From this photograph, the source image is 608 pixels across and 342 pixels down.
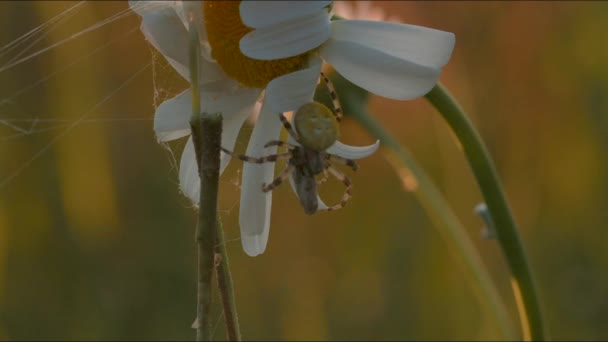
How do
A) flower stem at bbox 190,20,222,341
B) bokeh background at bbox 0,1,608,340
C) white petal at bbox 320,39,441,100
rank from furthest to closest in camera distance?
1. bokeh background at bbox 0,1,608,340
2. white petal at bbox 320,39,441,100
3. flower stem at bbox 190,20,222,341

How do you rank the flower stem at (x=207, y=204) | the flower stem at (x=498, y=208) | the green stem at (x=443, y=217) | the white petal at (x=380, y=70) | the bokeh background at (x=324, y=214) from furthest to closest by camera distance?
the bokeh background at (x=324, y=214), the green stem at (x=443, y=217), the flower stem at (x=498, y=208), the white petal at (x=380, y=70), the flower stem at (x=207, y=204)

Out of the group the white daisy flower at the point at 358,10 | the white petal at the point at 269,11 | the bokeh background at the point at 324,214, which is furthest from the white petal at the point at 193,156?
the bokeh background at the point at 324,214

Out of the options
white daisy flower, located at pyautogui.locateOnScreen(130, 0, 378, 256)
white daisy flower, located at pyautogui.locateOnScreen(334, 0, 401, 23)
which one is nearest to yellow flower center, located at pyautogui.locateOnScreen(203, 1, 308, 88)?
white daisy flower, located at pyautogui.locateOnScreen(130, 0, 378, 256)

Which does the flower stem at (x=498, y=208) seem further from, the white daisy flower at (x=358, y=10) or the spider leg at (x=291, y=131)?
the white daisy flower at (x=358, y=10)

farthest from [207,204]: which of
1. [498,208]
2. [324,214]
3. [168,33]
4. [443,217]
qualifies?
[324,214]

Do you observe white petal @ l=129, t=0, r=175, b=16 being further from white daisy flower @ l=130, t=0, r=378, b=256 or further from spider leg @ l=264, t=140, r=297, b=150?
spider leg @ l=264, t=140, r=297, b=150
